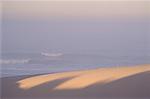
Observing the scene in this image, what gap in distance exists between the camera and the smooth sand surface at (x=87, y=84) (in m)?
4.67

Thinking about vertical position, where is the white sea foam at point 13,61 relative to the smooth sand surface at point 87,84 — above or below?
above

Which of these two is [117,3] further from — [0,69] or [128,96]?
[0,69]

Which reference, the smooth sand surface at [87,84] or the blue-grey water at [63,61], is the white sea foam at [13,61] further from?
the smooth sand surface at [87,84]

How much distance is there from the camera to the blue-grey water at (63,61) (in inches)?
183

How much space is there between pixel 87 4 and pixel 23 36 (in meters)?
0.60

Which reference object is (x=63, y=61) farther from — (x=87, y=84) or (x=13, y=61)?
(x=13, y=61)

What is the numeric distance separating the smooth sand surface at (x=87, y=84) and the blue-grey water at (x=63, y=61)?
4 cm

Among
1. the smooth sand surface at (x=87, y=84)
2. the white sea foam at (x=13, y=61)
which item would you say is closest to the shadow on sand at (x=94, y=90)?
the smooth sand surface at (x=87, y=84)

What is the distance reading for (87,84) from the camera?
469 centimetres

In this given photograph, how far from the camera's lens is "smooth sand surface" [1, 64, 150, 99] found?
467 centimetres

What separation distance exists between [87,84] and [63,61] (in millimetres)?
276

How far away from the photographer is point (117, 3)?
4.67 m

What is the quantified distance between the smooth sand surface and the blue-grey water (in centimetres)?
4

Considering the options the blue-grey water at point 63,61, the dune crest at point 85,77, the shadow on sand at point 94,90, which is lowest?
the shadow on sand at point 94,90
